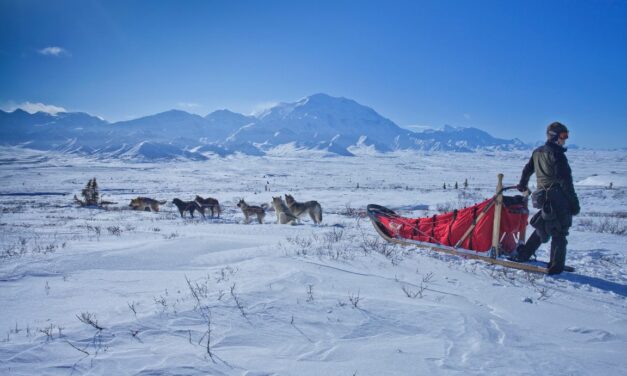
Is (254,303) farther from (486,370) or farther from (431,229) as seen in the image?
(431,229)

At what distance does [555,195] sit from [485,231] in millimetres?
1179

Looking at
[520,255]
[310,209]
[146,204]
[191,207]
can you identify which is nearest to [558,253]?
[520,255]

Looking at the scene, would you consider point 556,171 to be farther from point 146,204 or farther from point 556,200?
point 146,204

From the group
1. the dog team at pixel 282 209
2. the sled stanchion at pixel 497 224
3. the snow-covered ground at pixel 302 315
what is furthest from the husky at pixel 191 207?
the sled stanchion at pixel 497 224

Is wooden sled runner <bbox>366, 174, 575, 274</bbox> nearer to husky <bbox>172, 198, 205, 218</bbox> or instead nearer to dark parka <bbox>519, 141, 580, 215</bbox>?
dark parka <bbox>519, 141, 580, 215</bbox>

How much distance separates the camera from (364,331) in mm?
2883

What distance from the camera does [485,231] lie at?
5426mm

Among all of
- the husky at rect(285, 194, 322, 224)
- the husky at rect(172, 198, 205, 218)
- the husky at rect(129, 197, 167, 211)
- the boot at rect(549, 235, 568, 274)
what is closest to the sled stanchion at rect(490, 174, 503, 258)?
the boot at rect(549, 235, 568, 274)

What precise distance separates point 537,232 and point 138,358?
5.07 meters

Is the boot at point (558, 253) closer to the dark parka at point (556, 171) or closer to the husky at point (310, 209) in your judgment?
the dark parka at point (556, 171)

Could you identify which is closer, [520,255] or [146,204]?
[520,255]

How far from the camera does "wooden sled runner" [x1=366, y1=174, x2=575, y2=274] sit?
5.13 meters

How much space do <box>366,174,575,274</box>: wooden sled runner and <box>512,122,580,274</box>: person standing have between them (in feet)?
1.28

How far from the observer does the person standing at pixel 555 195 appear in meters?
4.51
